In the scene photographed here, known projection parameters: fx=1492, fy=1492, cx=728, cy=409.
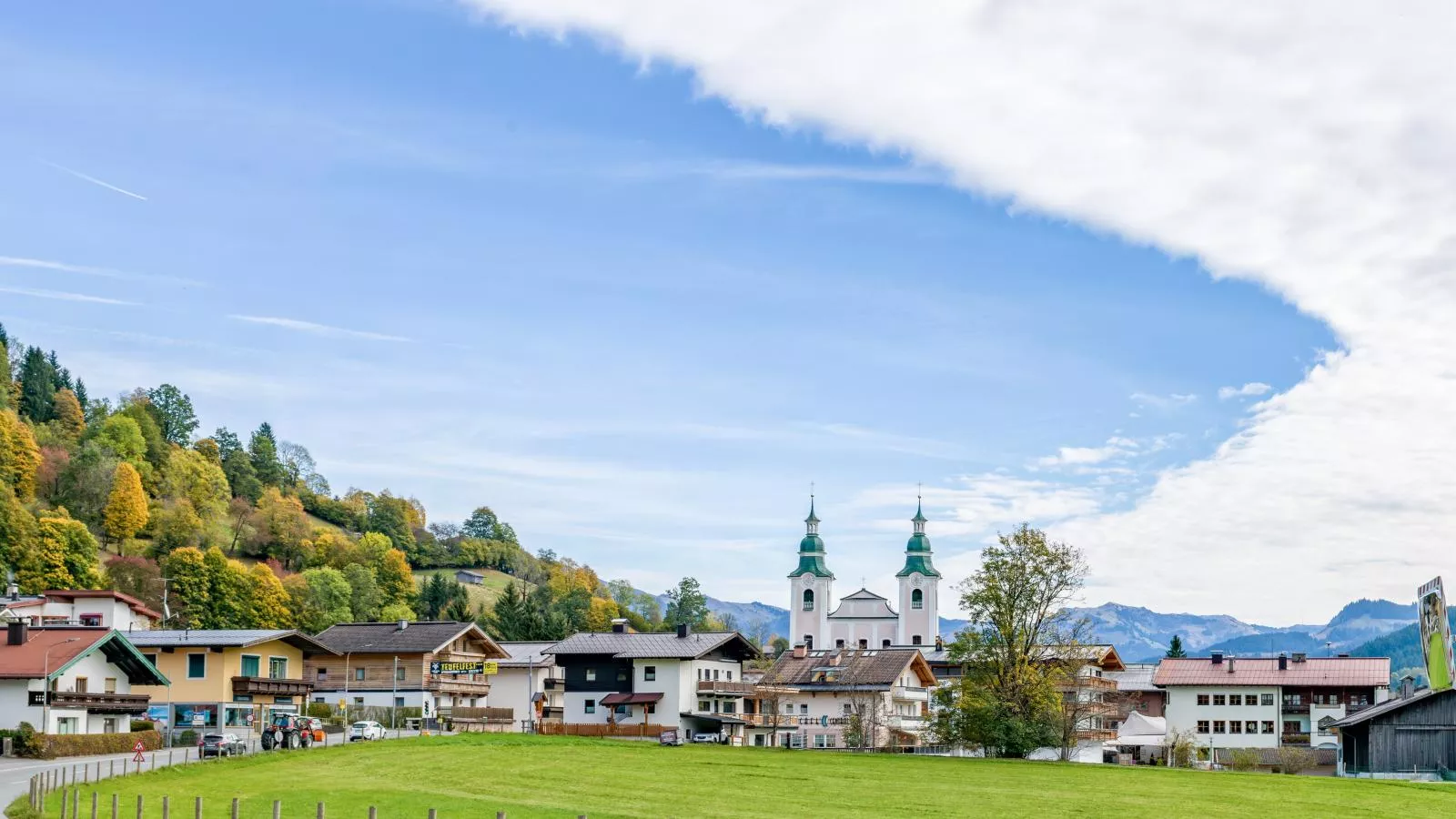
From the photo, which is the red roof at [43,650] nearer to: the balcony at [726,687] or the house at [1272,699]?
the balcony at [726,687]

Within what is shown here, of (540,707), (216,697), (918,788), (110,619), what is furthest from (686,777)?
(110,619)

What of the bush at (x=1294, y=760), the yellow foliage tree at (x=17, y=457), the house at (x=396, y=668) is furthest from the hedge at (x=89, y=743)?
the yellow foliage tree at (x=17, y=457)

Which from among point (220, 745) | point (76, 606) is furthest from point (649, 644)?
point (220, 745)

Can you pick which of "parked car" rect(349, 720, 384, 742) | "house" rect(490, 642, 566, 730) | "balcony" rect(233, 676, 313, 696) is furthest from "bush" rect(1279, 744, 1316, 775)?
"balcony" rect(233, 676, 313, 696)

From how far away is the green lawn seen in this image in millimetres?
44969

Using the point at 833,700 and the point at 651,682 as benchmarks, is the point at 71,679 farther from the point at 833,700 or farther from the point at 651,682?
the point at 833,700

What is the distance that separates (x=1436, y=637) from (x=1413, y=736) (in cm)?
619

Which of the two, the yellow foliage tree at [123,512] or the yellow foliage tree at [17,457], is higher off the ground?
the yellow foliage tree at [17,457]

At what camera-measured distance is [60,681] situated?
67.6m

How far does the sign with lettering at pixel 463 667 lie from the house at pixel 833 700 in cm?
1839

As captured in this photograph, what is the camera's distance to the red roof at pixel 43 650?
65.2 meters

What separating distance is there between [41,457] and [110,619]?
93.4 meters

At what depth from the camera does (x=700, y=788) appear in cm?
5319

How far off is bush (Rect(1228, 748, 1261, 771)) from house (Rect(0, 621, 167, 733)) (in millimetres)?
60911
